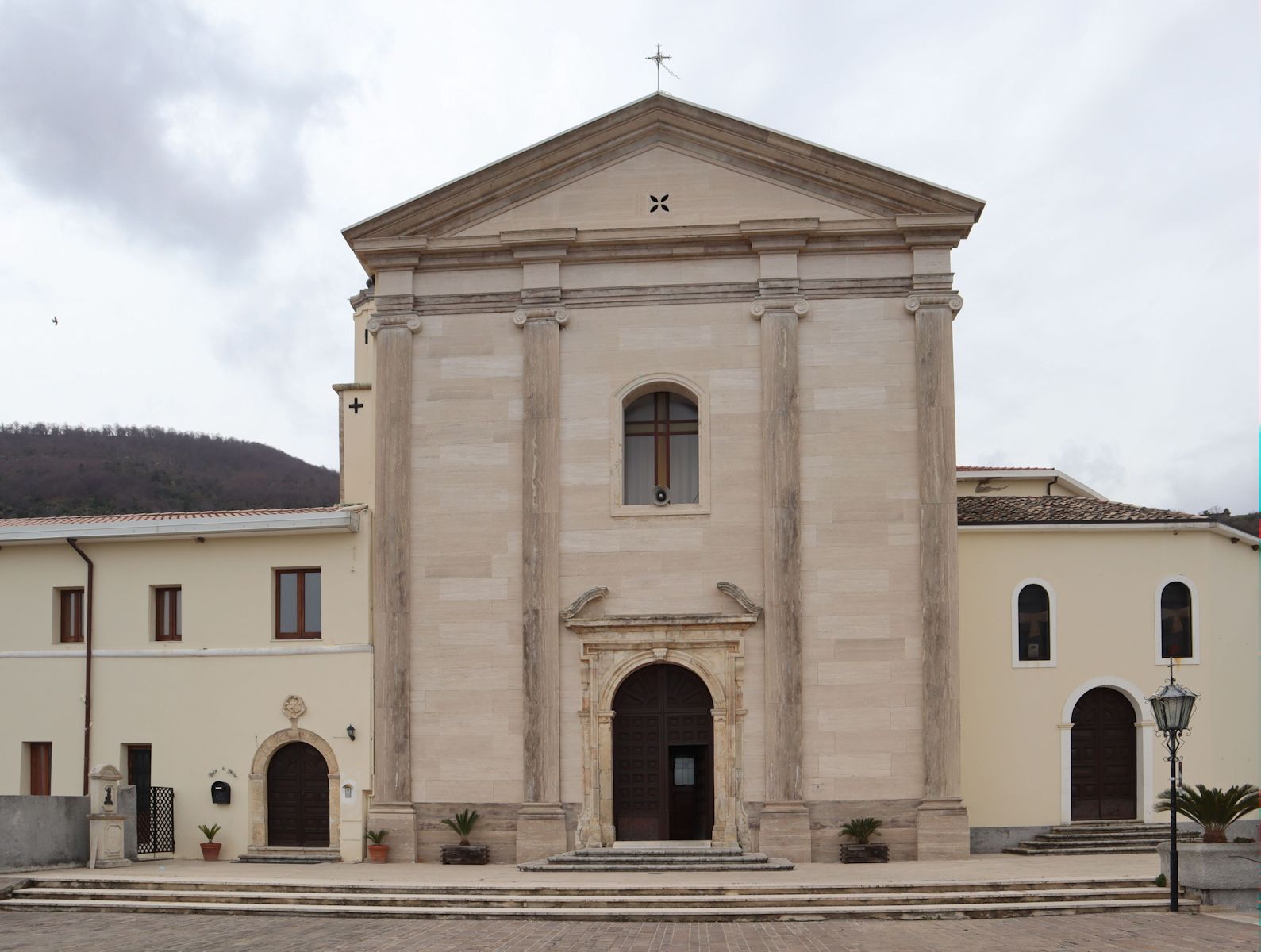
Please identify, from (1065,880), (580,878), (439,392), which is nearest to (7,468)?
(439,392)

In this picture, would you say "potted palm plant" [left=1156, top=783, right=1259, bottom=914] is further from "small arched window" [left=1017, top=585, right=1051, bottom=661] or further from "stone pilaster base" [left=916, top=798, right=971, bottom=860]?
"small arched window" [left=1017, top=585, right=1051, bottom=661]

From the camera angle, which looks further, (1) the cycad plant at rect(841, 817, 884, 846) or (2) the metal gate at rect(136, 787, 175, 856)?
(2) the metal gate at rect(136, 787, 175, 856)

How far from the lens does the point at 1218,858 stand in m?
18.1

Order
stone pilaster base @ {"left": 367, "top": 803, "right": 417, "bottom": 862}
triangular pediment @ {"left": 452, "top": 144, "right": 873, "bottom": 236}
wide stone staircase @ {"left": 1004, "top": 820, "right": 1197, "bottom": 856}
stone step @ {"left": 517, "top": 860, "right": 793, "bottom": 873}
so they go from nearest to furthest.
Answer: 1. stone step @ {"left": 517, "top": 860, "right": 793, "bottom": 873}
2. stone pilaster base @ {"left": 367, "top": 803, "right": 417, "bottom": 862}
3. wide stone staircase @ {"left": 1004, "top": 820, "right": 1197, "bottom": 856}
4. triangular pediment @ {"left": 452, "top": 144, "right": 873, "bottom": 236}

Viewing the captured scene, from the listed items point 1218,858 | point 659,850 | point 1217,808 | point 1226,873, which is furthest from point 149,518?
point 1226,873

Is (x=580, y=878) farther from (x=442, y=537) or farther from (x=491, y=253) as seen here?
(x=491, y=253)

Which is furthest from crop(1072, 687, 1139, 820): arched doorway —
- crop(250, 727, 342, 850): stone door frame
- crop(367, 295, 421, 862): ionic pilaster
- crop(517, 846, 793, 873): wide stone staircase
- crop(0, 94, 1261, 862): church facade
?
crop(250, 727, 342, 850): stone door frame

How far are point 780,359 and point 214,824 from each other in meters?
13.2

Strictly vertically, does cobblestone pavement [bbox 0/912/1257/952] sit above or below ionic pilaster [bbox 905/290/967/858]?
below

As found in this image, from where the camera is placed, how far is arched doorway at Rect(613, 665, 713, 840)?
23.1m

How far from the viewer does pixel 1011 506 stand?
2594 cm

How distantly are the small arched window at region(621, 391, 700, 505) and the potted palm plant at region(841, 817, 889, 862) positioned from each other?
6308mm

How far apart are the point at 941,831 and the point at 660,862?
4.84m

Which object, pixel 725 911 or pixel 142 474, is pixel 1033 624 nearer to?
pixel 725 911
